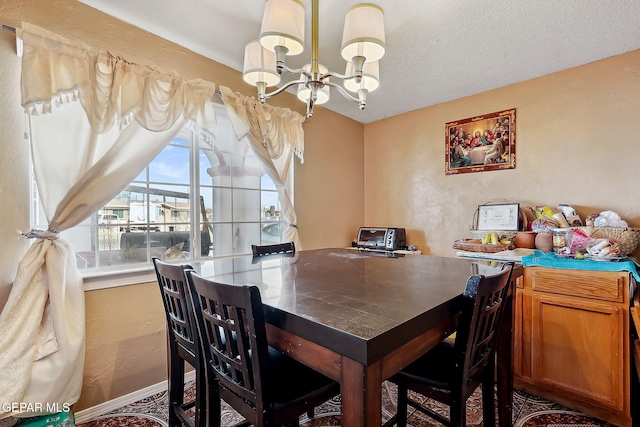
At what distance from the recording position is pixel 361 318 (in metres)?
0.82

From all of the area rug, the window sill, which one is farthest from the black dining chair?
the window sill

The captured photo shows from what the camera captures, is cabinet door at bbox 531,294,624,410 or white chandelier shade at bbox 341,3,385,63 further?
cabinet door at bbox 531,294,624,410

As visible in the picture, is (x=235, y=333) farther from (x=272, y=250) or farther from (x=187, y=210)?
(x=187, y=210)

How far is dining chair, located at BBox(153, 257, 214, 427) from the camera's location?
1.14m

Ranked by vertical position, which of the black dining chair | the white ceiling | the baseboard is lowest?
the baseboard

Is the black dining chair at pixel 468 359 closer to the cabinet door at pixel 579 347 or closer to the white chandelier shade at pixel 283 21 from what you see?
the cabinet door at pixel 579 347

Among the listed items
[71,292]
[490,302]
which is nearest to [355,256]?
[490,302]

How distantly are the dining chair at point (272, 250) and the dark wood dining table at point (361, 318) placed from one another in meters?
0.40

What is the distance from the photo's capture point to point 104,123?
1707 mm

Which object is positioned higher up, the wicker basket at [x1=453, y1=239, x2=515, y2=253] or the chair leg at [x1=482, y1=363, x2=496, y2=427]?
the wicker basket at [x1=453, y1=239, x2=515, y2=253]

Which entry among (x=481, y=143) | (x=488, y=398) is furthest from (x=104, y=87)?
(x=481, y=143)

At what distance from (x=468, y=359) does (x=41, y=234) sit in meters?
2.12

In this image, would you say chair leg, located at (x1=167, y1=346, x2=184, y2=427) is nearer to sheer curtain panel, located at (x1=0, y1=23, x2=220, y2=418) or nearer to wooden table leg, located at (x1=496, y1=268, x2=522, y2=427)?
sheer curtain panel, located at (x1=0, y1=23, x2=220, y2=418)

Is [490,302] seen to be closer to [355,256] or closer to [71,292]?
[355,256]
